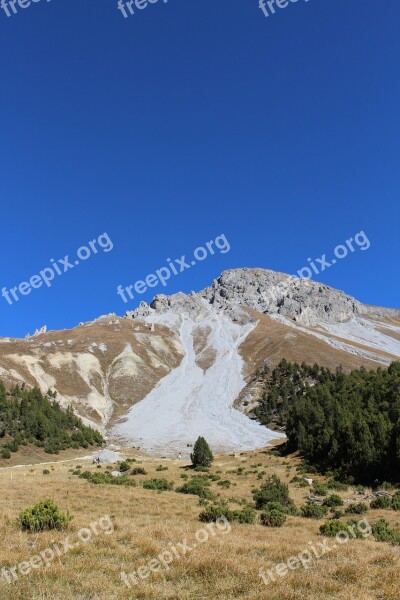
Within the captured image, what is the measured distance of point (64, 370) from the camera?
133500 millimetres

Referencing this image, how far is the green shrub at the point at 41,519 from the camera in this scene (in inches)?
522

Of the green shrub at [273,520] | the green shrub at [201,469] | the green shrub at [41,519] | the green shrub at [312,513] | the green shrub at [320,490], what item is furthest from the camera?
the green shrub at [201,469]

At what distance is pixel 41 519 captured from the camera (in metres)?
13.4

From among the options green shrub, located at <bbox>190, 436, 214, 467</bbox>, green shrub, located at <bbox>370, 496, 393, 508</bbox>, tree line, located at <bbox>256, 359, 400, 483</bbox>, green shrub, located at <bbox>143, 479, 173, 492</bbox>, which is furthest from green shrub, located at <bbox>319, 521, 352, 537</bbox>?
green shrub, located at <bbox>190, 436, 214, 467</bbox>

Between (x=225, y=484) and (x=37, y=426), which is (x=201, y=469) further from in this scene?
(x=37, y=426)

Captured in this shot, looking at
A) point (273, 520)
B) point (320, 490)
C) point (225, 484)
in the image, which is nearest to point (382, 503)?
point (320, 490)

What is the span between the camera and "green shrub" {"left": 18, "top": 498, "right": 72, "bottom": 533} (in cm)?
1327

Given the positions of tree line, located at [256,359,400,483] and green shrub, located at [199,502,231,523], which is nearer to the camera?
green shrub, located at [199,502,231,523]

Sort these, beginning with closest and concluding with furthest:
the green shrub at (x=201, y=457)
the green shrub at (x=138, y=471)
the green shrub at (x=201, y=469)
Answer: the green shrub at (x=138, y=471)
the green shrub at (x=201, y=469)
the green shrub at (x=201, y=457)

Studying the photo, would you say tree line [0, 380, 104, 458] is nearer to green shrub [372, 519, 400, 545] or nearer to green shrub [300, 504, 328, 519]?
green shrub [300, 504, 328, 519]

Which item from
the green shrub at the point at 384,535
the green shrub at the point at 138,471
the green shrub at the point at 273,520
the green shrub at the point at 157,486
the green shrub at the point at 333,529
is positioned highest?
the green shrub at the point at 273,520

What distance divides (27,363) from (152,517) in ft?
402

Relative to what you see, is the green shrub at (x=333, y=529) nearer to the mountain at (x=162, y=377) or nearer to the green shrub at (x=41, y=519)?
the green shrub at (x=41, y=519)

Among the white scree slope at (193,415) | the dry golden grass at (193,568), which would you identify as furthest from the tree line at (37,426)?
the dry golden grass at (193,568)
